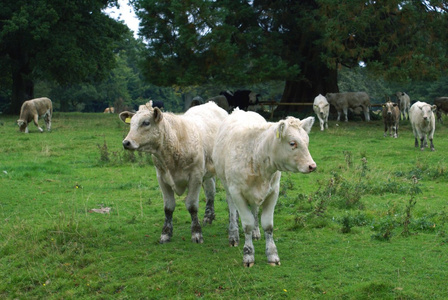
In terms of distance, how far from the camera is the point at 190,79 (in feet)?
77.7

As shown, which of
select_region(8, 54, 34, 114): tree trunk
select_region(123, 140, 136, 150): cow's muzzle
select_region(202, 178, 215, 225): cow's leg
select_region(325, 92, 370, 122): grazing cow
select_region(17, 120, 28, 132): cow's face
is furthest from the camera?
select_region(8, 54, 34, 114): tree trunk

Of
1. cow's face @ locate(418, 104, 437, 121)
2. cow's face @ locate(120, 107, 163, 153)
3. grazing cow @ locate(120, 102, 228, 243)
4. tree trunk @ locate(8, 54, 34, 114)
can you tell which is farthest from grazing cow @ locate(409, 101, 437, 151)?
tree trunk @ locate(8, 54, 34, 114)

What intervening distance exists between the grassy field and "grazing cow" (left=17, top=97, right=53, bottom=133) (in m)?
9.98

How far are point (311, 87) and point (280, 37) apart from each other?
4.19m

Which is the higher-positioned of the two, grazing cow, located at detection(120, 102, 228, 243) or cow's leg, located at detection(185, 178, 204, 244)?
grazing cow, located at detection(120, 102, 228, 243)

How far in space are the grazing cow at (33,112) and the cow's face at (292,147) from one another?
18.1 m

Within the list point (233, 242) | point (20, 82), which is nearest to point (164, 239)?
point (233, 242)

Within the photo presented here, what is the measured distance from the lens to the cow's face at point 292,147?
18.6 ft

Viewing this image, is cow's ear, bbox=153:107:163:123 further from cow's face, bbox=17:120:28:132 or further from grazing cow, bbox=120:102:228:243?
cow's face, bbox=17:120:28:132

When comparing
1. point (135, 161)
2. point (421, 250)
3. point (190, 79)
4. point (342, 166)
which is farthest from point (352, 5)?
point (421, 250)

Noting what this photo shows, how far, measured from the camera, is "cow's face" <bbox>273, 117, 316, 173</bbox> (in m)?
5.67

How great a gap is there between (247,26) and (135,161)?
14.3 m

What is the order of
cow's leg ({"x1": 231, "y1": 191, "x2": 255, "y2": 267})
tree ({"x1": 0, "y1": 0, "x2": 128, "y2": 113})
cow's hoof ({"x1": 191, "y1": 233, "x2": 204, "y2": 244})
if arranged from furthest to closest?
1. tree ({"x1": 0, "y1": 0, "x2": 128, "y2": 113})
2. cow's hoof ({"x1": 191, "y1": 233, "x2": 204, "y2": 244})
3. cow's leg ({"x1": 231, "y1": 191, "x2": 255, "y2": 267})

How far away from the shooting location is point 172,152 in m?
7.09
